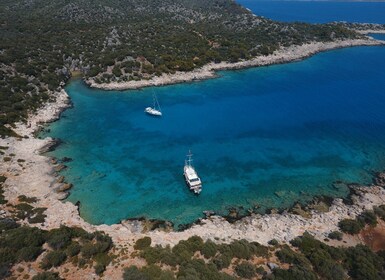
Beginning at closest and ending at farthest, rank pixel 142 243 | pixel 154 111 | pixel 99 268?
pixel 99 268, pixel 142 243, pixel 154 111

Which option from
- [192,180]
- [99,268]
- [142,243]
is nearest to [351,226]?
[192,180]

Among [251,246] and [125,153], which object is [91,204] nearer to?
[125,153]

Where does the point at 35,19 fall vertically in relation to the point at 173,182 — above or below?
above

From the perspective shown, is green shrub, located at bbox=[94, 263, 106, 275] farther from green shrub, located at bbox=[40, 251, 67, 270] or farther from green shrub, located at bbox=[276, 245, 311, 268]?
green shrub, located at bbox=[276, 245, 311, 268]

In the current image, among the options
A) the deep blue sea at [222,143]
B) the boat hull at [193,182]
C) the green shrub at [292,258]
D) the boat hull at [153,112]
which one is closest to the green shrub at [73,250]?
the deep blue sea at [222,143]

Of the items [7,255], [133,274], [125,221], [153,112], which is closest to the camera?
[133,274]

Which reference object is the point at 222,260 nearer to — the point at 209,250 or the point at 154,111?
the point at 209,250

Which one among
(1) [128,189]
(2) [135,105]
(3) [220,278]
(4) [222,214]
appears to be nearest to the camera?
(3) [220,278]

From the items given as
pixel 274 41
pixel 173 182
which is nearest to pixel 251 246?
pixel 173 182
